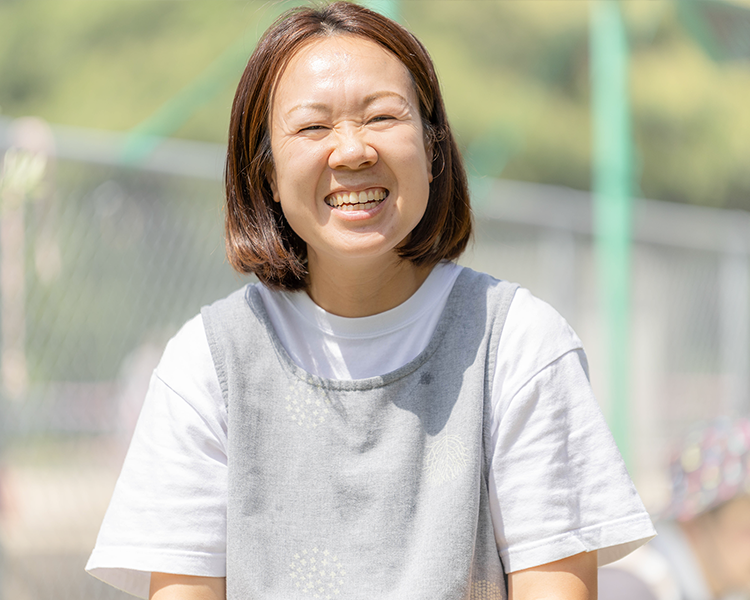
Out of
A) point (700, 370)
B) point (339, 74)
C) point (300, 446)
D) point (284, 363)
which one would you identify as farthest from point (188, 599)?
point (700, 370)

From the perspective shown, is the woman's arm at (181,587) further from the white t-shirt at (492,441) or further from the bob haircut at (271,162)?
the bob haircut at (271,162)

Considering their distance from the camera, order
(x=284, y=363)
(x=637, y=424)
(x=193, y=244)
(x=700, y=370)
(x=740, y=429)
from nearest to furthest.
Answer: (x=284, y=363)
(x=740, y=429)
(x=193, y=244)
(x=637, y=424)
(x=700, y=370)

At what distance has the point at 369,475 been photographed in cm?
146

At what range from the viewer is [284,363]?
1565 mm

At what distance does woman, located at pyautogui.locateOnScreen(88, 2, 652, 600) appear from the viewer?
1412 millimetres

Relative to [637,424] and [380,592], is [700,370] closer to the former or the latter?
[637,424]

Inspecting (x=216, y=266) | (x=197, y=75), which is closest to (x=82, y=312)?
(x=216, y=266)

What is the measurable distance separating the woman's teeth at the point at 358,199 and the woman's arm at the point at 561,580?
2.15 feet

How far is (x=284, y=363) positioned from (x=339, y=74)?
513 mm

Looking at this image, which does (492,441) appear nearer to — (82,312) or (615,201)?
(82,312)

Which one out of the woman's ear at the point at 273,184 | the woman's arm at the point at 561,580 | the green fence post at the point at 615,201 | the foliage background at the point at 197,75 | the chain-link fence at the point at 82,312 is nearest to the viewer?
the woman's arm at the point at 561,580

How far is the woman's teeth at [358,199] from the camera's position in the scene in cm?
146

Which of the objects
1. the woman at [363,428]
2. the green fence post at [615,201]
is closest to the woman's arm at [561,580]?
the woman at [363,428]

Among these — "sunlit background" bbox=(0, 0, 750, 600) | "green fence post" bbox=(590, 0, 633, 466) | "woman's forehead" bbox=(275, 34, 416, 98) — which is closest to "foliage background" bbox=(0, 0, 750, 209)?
"sunlit background" bbox=(0, 0, 750, 600)
